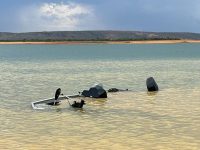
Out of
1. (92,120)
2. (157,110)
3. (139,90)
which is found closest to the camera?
(92,120)

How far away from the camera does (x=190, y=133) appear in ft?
52.2

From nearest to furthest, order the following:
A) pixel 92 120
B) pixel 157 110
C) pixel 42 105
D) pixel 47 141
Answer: pixel 47 141 < pixel 92 120 < pixel 157 110 < pixel 42 105

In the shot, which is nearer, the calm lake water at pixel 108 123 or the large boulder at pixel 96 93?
the calm lake water at pixel 108 123

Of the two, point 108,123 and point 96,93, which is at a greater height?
point 96,93

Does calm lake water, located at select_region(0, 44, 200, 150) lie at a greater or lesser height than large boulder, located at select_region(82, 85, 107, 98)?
lesser

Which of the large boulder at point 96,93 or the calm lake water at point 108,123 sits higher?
the large boulder at point 96,93

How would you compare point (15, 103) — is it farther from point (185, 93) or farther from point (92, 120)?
point (185, 93)

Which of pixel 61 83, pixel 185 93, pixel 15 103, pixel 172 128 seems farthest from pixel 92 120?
pixel 61 83

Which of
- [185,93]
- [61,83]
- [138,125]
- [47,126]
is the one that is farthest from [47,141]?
[61,83]

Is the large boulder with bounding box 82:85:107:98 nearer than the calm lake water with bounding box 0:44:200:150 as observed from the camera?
No

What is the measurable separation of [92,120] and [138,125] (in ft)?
6.52

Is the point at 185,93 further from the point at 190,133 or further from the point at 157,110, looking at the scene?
the point at 190,133

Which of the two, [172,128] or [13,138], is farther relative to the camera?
[172,128]

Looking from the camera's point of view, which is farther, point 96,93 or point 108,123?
point 96,93
